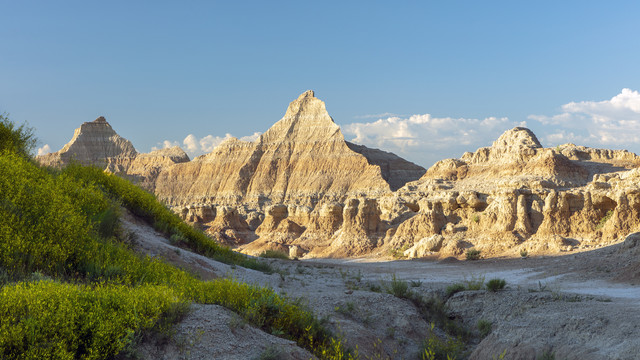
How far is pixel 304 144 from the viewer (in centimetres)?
7756

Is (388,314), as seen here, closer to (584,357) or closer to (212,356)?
(584,357)

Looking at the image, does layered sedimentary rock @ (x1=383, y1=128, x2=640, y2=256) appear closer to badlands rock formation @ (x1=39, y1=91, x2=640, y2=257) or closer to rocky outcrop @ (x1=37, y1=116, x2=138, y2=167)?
badlands rock formation @ (x1=39, y1=91, x2=640, y2=257)

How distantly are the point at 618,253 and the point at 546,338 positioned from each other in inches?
598

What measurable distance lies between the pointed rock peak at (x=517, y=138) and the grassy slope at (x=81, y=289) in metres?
48.2

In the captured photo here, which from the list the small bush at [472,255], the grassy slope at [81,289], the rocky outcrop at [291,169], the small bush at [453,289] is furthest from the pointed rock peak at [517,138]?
the grassy slope at [81,289]

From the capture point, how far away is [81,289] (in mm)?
5363

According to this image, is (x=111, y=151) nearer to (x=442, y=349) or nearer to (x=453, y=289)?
(x=453, y=289)

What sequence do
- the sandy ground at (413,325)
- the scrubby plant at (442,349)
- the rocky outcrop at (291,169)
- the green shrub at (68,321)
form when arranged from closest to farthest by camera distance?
the green shrub at (68,321)
the sandy ground at (413,325)
the scrubby plant at (442,349)
the rocky outcrop at (291,169)

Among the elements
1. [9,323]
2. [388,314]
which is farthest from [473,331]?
[9,323]

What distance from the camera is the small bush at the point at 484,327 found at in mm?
8195

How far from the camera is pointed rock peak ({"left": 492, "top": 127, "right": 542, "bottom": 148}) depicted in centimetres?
5125

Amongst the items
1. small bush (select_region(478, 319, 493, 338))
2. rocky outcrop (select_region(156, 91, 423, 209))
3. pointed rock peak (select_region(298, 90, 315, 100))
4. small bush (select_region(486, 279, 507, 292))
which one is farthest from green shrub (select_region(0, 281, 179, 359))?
pointed rock peak (select_region(298, 90, 315, 100))

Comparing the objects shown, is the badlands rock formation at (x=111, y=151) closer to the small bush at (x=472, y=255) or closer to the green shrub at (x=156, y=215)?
the small bush at (x=472, y=255)

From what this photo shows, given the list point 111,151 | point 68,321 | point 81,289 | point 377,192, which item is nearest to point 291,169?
point 377,192
